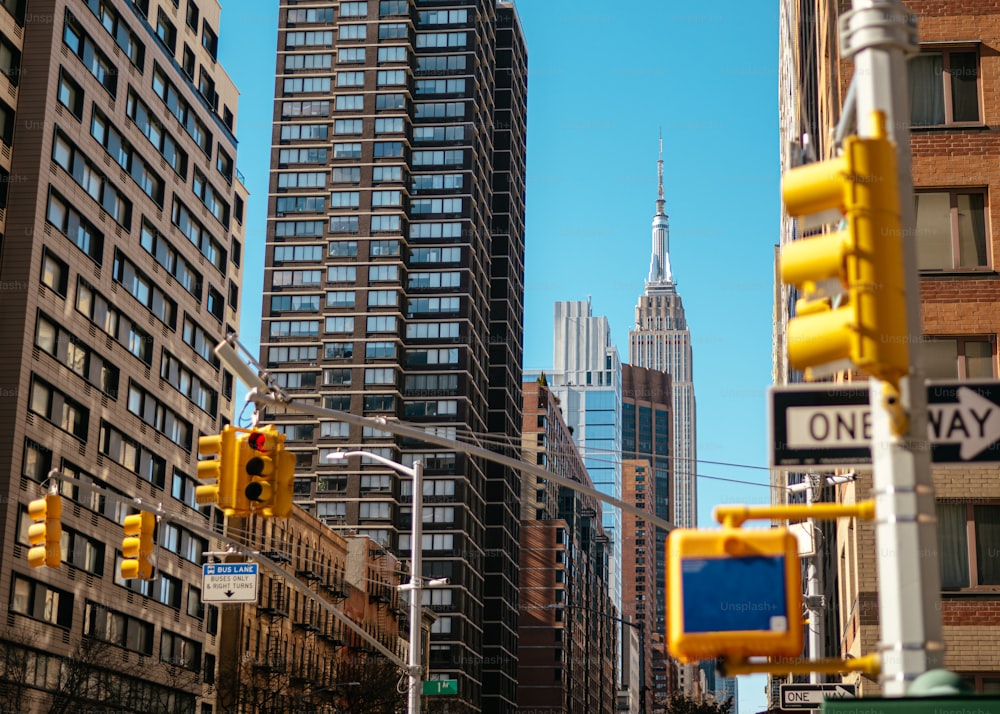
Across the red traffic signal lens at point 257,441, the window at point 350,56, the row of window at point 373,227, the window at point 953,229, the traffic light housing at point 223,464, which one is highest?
the window at point 350,56

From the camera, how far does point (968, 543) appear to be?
29969 mm

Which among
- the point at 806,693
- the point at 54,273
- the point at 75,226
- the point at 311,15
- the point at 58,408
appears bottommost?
the point at 806,693

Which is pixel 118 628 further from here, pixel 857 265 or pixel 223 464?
pixel 857 265

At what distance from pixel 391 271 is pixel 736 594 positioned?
483 ft

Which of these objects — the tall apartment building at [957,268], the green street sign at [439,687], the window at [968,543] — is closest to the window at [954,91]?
the tall apartment building at [957,268]

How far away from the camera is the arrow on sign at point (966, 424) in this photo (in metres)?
8.20

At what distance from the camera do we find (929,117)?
32.8 meters

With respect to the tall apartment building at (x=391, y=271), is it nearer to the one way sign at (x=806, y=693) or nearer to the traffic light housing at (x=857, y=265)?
the one way sign at (x=806, y=693)

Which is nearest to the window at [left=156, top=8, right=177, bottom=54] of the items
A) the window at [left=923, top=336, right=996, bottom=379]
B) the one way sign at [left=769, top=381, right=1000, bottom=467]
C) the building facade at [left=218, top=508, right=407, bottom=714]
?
the building facade at [left=218, top=508, right=407, bottom=714]

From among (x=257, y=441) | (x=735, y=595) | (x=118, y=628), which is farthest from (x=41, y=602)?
(x=735, y=595)

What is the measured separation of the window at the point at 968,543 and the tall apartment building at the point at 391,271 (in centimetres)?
11454

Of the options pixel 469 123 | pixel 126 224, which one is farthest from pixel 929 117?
pixel 469 123

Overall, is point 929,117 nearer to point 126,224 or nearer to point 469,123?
point 126,224

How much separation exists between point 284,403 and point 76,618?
57871mm
